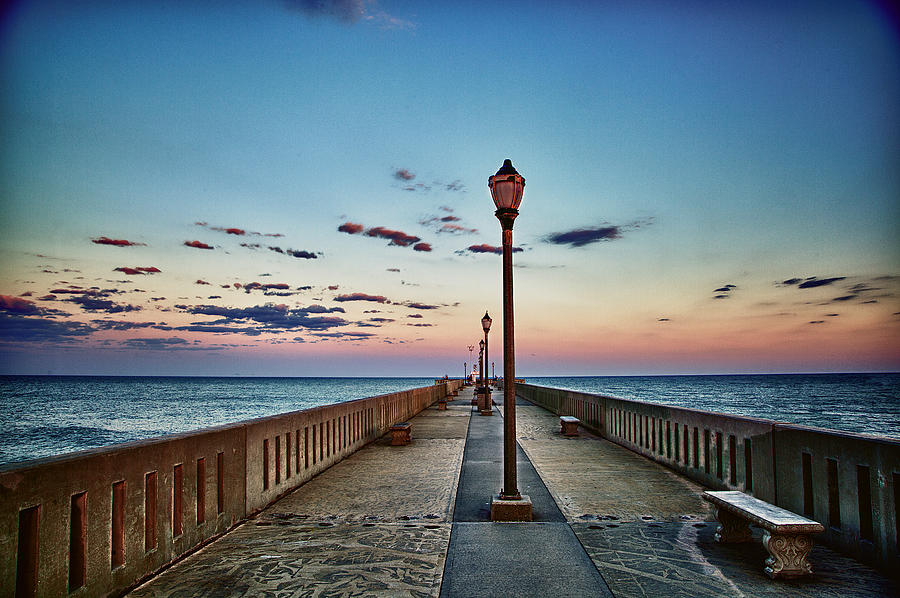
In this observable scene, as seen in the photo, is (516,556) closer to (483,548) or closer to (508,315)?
(483,548)

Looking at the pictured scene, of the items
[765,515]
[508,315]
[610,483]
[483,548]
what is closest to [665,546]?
[765,515]

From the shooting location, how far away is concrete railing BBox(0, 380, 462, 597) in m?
3.83

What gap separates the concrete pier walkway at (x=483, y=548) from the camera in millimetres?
4918

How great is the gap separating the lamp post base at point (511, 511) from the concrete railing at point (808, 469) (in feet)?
9.48

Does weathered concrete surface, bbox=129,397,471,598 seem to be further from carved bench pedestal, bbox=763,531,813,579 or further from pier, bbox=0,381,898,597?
carved bench pedestal, bbox=763,531,813,579

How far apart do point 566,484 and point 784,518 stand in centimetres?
446

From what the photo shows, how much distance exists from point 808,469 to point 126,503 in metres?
6.68

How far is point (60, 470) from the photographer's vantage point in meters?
4.14

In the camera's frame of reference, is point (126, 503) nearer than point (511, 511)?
Yes

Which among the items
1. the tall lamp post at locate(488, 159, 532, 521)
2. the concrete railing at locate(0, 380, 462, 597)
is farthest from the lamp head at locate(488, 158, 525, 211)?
the concrete railing at locate(0, 380, 462, 597)

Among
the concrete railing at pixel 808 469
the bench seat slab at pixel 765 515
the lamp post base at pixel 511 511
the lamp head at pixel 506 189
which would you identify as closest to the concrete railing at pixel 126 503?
the lamp post base at pixel 511 511

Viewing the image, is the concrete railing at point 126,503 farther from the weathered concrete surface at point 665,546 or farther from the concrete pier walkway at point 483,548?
the weathered concrete surface at point 665,546

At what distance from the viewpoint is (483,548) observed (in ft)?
19.8

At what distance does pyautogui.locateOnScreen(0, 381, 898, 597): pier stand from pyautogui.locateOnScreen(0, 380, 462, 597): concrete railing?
19 mm
